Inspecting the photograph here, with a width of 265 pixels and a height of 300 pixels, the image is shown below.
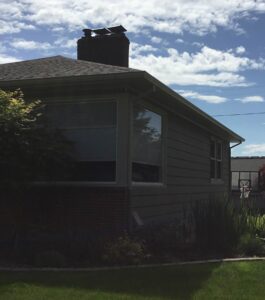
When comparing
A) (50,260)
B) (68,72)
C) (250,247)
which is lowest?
(50,260)

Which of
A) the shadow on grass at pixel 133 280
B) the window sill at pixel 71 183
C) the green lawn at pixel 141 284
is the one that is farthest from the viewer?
the window sill at pixel 71 183

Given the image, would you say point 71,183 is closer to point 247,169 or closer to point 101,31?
point 101,31

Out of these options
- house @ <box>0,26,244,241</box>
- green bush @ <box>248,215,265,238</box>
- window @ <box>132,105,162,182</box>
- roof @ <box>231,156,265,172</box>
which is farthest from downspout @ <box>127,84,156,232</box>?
roof @ <box>231,156,265,172</box>

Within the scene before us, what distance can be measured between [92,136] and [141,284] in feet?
14.5

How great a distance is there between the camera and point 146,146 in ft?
40.3

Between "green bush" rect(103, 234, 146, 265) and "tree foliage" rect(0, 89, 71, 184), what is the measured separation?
6.55ft

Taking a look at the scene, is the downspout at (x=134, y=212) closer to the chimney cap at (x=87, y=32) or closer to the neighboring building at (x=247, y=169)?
the chimney cap at (x=87, y=32)

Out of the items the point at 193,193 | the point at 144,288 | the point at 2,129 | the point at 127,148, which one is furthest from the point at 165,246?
the point at 193,193

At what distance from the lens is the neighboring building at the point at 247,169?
41.6 m

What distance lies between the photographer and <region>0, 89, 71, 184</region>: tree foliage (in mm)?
9680

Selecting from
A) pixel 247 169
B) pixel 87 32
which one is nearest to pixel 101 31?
pixel 87 32

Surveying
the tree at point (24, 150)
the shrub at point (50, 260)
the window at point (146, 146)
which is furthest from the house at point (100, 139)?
A: the shrub at point (50, 260)

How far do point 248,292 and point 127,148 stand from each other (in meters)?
4.44

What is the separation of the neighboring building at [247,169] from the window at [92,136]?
98.8 feet
